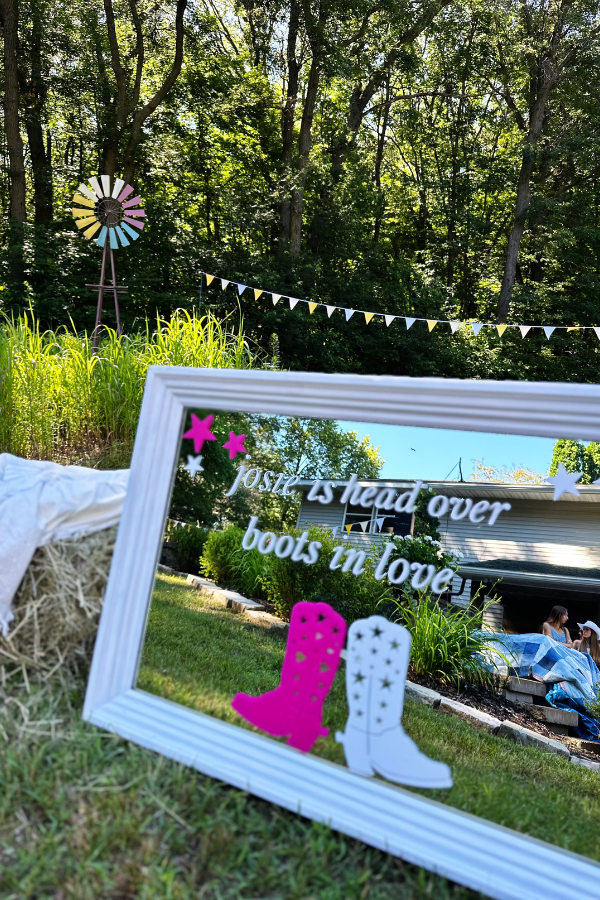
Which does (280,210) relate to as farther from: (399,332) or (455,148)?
(455,148)

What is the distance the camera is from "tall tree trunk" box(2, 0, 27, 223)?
35.6 feet

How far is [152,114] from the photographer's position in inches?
519

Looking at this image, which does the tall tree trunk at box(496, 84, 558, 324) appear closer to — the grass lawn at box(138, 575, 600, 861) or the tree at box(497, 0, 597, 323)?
the tree at box(497, 0, 597, 323)

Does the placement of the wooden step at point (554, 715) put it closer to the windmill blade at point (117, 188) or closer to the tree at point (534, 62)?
the windmill blade at point (117, 188)

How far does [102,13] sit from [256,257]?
19.1 feet

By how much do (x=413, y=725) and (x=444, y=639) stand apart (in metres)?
0.31

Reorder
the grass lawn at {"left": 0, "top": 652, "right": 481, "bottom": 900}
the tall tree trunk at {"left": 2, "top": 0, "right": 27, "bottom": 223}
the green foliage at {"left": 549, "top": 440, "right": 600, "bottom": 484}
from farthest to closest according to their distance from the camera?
the tall tree trunk at {"left": 2, "top": 0, "right": 27, "bottom": 223}, the green foliage at {"left": 549, "top": 440, "right": 600, "bottom": 484}, the grass lawn at {"left": 0, "top": 652, "right": 481, "bottom": 900}

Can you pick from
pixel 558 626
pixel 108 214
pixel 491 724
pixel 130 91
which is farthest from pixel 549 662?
pixel 130 91

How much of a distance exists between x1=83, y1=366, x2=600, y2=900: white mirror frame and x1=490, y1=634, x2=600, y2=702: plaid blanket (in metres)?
0.75

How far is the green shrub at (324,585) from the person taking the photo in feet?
5.63

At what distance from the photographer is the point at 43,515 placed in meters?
1.84

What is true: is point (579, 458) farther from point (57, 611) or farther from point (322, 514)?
point (57, 611)

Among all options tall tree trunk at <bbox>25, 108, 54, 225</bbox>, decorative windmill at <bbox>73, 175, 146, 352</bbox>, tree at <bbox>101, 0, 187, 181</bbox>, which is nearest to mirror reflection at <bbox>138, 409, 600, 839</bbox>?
decorative windmill at <bbox>73, 175, 146, 352</bbox>

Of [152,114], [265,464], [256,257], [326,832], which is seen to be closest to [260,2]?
[152,114]
